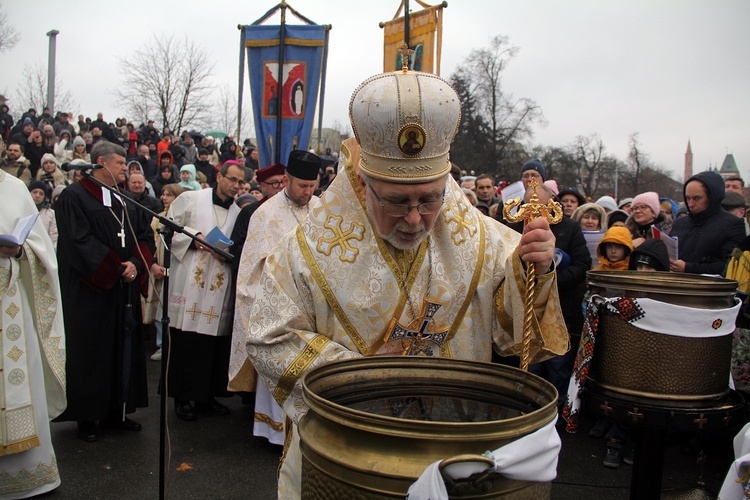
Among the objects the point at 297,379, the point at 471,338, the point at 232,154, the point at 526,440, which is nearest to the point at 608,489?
the point at 471,338

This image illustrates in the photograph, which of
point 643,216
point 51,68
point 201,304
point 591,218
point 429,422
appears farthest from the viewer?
point 51,68

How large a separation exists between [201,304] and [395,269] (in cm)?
388

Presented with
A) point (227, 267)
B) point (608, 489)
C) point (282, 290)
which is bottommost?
point (608, 489)

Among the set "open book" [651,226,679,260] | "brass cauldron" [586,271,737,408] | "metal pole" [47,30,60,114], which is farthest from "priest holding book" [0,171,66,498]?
"metal pole" [47,30,60,114]

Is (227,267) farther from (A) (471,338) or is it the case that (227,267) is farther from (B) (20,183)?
(A) (471,338)

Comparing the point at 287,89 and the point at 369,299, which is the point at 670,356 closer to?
the point at 369,299

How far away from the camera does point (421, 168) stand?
1965mm

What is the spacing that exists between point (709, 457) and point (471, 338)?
375 cm

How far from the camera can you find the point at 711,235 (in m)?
Result: 5.05

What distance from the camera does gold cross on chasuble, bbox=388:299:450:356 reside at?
6.94ft

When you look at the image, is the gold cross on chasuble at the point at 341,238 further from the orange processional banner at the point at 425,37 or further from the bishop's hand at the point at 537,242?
the orange processional banner at the point at 425,37

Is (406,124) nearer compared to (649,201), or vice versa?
(406,124)

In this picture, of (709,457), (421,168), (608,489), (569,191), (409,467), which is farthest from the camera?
(569,191)

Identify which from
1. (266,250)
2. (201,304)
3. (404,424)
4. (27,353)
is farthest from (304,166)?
→ (404,424)
